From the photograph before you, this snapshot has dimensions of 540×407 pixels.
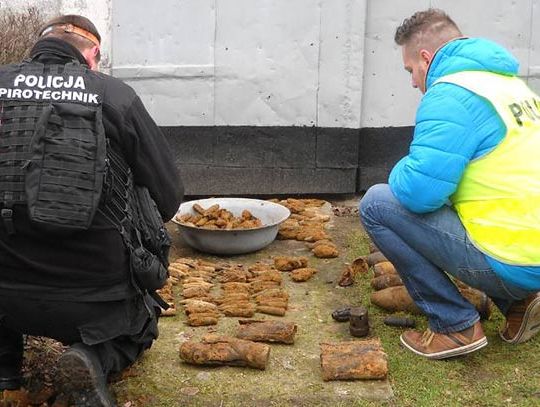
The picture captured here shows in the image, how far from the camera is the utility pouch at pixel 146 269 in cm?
327

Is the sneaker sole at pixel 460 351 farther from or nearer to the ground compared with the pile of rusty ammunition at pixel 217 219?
nearer to the ground

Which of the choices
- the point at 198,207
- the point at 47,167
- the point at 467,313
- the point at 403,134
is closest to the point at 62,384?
the point at 47,167

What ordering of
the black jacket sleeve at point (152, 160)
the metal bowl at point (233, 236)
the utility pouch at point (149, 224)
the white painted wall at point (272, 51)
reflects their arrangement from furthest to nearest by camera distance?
1. the white painted wall at point (272, 51)
2. the metal bowl at point (233, 236)
3. the utility pouch at point (149, 224)
4. the black jacket sleeve at point (152, 160)

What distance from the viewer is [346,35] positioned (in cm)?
643

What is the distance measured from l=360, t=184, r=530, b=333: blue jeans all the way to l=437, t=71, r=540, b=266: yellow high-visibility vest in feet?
0.36

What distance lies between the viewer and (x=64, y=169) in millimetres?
3000

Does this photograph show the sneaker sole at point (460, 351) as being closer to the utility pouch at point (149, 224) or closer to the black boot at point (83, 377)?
the utility pouch at point (149, 224)

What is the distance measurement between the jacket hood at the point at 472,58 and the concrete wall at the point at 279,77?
9.45 feet

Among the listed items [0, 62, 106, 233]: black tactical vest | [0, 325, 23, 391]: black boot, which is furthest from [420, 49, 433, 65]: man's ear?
[0, 325, 23, 391]: black boot

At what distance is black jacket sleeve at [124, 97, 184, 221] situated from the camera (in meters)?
3.22

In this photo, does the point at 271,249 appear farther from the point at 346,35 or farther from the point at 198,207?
the point at 346,35

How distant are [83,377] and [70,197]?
0.68 metres

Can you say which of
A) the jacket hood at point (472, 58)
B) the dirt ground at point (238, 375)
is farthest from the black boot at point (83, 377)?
the jacket hood at point (472, 58)

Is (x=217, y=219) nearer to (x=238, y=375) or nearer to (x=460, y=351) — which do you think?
(x=238, y=375)
